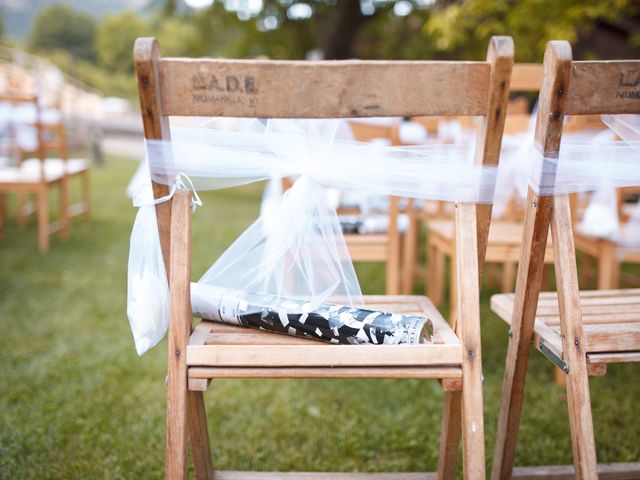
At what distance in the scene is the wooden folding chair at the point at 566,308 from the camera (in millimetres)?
1281

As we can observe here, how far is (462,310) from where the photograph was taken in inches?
53.8

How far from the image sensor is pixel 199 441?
1.70 meters

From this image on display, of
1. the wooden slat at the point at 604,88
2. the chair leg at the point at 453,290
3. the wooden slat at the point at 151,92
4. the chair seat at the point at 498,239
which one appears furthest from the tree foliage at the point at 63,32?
the wooden slat at the point at 604,88

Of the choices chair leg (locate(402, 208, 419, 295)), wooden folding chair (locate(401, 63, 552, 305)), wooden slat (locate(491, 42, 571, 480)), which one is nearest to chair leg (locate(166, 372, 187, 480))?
wooden slat (locate(491, 42, 571, 480))

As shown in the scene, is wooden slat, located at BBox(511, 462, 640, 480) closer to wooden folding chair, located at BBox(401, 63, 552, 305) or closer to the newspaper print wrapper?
the newspaper print wrapper

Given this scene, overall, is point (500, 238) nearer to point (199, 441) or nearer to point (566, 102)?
point (566, 102)

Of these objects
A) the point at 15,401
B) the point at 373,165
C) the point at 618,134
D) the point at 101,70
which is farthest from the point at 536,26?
the point at 101,70

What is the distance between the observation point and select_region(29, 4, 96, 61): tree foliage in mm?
47281

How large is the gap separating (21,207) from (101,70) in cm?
→ 3516

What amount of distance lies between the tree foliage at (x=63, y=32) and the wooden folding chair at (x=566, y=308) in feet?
167

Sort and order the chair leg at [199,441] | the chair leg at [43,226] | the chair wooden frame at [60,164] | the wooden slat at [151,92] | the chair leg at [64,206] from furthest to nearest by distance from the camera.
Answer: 1. the chair leg at [64,206]
2. the chair wooden frame at [60,164]
3. the chair leg at [43,226]
4. the chair leg at [199,441]
5. the wooden slat at [151,92]

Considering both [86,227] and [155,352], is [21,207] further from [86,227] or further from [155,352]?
[155,352]

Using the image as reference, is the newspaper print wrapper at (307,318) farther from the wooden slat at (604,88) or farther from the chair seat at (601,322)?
the wooden slat at (604,88)

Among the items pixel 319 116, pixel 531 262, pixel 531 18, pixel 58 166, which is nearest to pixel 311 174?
pixel 319 116
